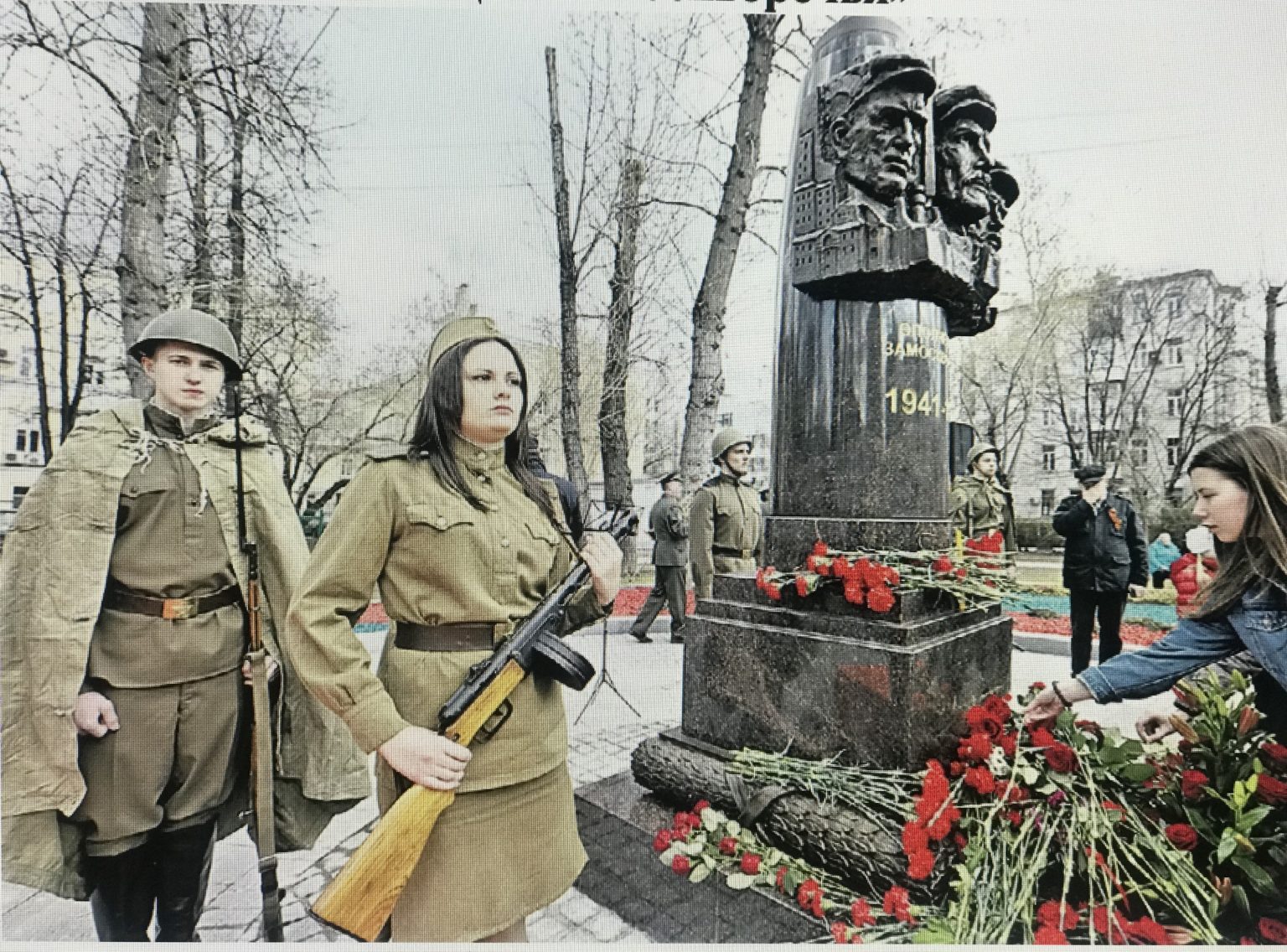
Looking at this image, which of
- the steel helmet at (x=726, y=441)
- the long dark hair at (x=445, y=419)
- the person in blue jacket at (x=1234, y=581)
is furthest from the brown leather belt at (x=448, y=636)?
the person in blue jacket at (x=1234, y=581)

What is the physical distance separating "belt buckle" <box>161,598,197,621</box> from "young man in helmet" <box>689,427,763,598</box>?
57.5 inches

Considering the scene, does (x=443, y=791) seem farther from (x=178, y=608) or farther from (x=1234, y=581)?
(x=1234, y=581)

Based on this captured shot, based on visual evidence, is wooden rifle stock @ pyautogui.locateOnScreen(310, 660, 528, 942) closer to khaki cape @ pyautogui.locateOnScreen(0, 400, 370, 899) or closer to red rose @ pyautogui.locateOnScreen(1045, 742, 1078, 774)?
khaki cape @ pyautogui.locateOnScreen(0, 400, 370, 899)

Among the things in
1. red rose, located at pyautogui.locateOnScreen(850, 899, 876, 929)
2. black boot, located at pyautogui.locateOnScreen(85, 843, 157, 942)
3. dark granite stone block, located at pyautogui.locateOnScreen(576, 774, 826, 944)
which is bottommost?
dark granite stone block, located at pyautogui.locateOnScreen(576, 774, 826, 944)

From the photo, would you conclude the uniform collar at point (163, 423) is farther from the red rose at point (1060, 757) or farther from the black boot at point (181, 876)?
the red rose at point (1060, 757)

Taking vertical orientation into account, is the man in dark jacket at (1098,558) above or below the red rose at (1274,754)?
above

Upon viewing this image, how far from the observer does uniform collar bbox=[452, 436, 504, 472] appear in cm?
127

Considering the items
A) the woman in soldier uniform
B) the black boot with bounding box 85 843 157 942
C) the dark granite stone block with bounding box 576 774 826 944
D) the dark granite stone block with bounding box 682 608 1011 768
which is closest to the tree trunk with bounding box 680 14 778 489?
the dark granite stone block with bounding box 682 608 1011 768

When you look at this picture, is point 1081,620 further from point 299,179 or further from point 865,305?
point 299,179


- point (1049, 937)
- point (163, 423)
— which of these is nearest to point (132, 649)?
point (163, 423)

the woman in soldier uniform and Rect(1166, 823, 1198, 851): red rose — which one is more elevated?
the woman in soldier uniform

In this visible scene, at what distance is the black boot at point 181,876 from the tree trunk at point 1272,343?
2825 mm

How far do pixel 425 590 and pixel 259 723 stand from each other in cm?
61

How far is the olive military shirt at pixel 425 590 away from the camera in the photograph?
111 cm
